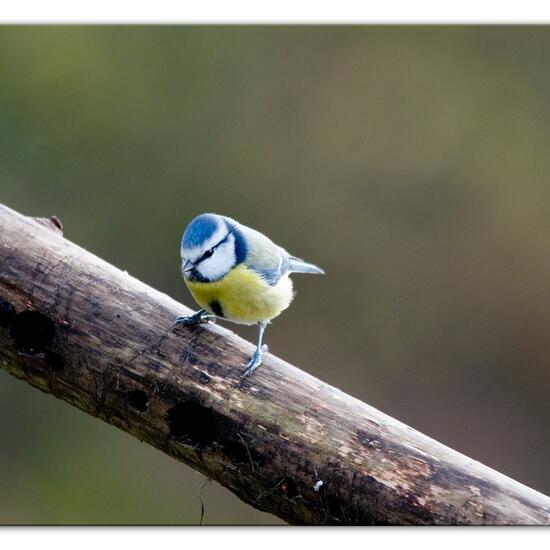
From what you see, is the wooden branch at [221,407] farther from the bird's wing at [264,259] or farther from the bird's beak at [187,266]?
the bird's wing at [264,259]

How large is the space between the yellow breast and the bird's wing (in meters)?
0.02

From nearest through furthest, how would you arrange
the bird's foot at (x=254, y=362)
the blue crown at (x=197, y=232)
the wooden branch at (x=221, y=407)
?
1. the wooden branch at (x=221, y=407)
2. the bird's foot at (x=254, y=362)
3. the blue crown at (x=197, y=232)

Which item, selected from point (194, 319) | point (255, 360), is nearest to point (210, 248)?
point (194, 319)

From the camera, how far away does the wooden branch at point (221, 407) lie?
5.02 ft

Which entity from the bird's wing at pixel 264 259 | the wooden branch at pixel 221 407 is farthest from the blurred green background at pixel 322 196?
the bird's wing at pixel 264 259

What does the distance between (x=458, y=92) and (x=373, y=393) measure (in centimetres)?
112

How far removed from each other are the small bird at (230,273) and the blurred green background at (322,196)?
614mm

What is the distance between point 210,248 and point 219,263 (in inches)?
2.6

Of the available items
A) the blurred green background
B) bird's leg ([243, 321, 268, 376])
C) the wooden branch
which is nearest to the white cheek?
the wooden branch

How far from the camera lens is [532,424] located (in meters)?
2.39

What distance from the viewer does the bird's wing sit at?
77.7 inches

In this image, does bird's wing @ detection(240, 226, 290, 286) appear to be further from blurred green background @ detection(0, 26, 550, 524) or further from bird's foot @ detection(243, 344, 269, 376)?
blurred green background @ detection(0, 26, 550, 524)
